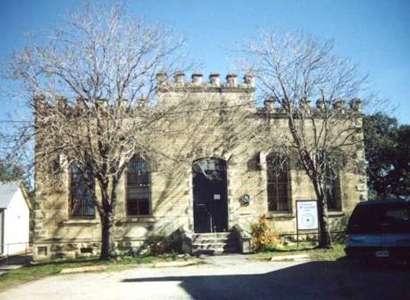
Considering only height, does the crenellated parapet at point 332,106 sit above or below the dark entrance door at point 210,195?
above

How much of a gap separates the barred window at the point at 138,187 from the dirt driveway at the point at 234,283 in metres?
5.53

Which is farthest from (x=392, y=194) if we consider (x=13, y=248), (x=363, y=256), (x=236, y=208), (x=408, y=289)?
(x=13, y=248)

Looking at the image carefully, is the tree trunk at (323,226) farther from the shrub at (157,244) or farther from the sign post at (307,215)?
the shrub at (157,244)

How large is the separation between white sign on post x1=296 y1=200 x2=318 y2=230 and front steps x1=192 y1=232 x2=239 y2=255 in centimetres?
286

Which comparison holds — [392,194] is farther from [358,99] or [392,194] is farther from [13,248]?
[13,248]

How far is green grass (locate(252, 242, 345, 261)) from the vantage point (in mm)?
13914

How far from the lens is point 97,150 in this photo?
14.4m

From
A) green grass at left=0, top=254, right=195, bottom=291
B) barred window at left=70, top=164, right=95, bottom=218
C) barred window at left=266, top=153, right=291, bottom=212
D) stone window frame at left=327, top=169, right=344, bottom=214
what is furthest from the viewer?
stone window frame at left=327, top=169, right=344, bottom=214

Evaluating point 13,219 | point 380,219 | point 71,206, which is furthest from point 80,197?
point 13,219

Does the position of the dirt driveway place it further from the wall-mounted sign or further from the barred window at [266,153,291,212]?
the barred window at [266,153,291,212]

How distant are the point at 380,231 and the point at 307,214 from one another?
5354mm

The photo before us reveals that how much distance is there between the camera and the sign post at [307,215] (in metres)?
16.1

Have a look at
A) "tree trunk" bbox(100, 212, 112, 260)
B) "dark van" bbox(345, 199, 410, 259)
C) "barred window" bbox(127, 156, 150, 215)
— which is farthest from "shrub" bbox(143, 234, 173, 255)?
"dark van" bbox(345, 199, 410, 259)

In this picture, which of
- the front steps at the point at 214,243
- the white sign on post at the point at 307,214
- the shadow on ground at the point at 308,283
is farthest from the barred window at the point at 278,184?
the shadow on ground at the point at 308,283
